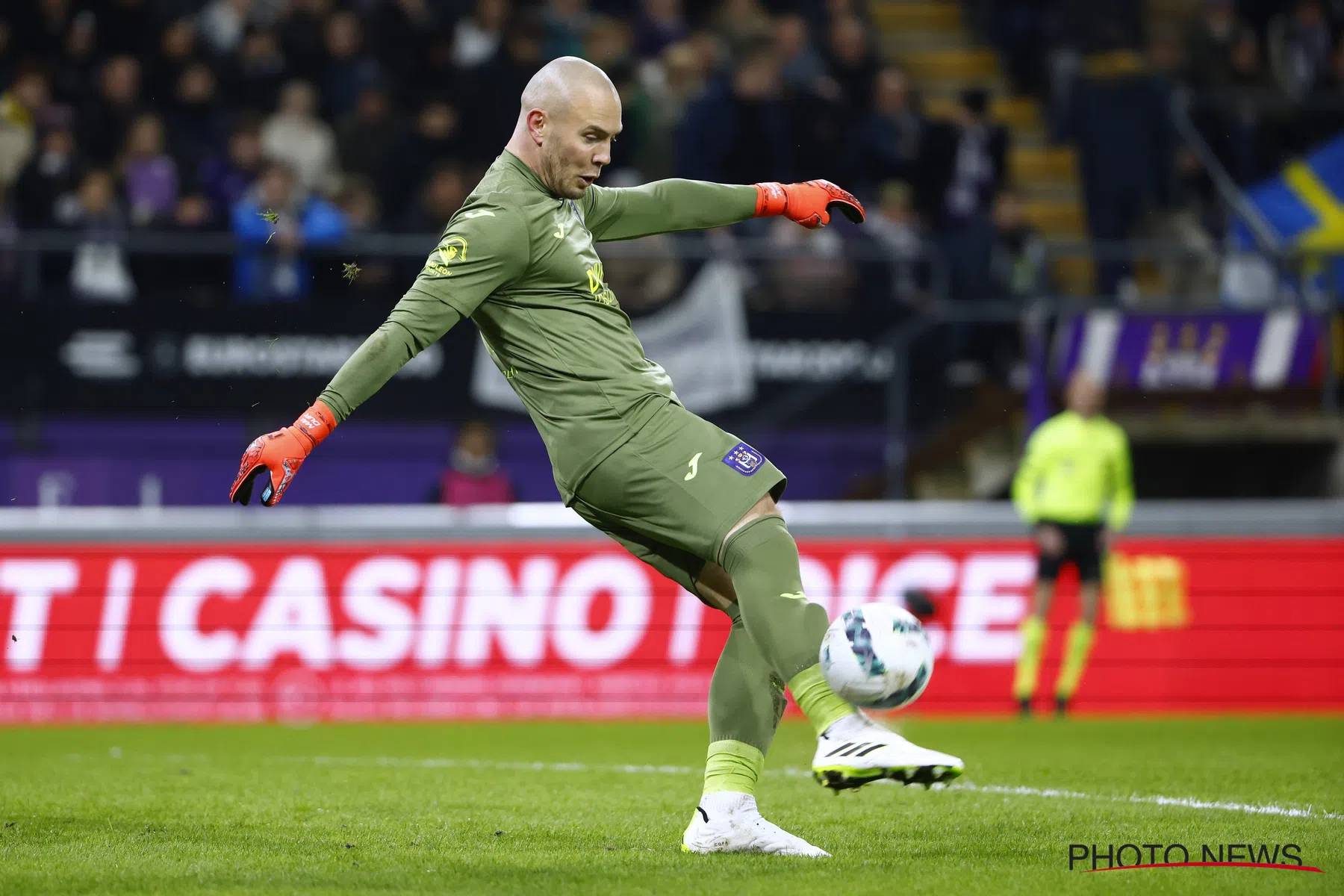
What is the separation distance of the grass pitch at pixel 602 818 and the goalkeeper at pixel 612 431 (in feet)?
1.11

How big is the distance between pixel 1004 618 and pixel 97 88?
7.80m

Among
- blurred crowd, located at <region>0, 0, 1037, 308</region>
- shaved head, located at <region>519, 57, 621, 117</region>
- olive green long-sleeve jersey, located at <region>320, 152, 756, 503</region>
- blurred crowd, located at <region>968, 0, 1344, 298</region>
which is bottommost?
olive green long-sleeve jersey, located at <region>320, 152, 756, 503</region>

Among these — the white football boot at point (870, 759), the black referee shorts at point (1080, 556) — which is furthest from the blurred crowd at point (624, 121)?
the white football boot at point (870, 759)

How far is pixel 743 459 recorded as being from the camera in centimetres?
481

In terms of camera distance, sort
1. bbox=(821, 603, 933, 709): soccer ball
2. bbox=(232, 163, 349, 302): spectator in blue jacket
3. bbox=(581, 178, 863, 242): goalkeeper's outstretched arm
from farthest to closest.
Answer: bbox=(232, 163, 349, 302): spectator in blue jacket
bbox=(581, 178, 863, 242): goalkeeper's outstretched arm
bbox=(821, 603, 933, 709): soccer ball

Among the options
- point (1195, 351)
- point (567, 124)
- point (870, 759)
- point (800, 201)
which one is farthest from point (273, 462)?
point (1195, 351)

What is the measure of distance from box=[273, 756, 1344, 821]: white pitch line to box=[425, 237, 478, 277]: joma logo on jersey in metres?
2.91

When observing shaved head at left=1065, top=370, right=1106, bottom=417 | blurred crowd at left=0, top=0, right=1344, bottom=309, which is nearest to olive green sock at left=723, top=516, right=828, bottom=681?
blurred crowd at left=0, top=0, right=1344, bottom=309

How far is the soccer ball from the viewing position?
4.46m

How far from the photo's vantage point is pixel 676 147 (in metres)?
13.8

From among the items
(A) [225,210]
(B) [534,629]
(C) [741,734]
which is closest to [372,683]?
(B) [534,629]

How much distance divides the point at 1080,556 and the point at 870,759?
7949 mm

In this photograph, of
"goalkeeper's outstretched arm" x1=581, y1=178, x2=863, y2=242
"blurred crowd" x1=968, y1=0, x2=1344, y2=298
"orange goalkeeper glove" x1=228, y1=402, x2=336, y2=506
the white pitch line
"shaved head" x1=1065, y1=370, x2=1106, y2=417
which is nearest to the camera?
"orange goalkeeper glove" x1=228, y1=402, x2=336, y2=506

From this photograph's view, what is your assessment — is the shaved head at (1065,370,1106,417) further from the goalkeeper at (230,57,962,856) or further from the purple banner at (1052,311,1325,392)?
the goalkeeper at (230,57,962,856)
